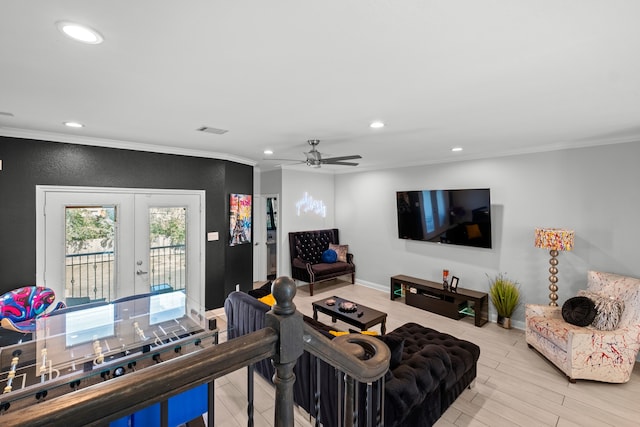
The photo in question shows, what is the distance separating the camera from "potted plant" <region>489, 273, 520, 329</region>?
4492mm

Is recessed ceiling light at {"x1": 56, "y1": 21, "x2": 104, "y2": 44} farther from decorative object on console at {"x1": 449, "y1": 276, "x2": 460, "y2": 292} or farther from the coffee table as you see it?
decorative object on console at {"x1": 449, "y1": 276, "x2": 460, "y2": 292}

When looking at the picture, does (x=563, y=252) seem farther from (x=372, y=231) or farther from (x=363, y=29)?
(x=363, y=29)

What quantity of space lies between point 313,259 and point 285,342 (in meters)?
5.92

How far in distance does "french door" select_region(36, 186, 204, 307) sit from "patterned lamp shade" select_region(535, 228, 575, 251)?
439 cm

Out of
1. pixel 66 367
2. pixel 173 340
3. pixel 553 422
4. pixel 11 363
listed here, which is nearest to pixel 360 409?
pixel 173 340

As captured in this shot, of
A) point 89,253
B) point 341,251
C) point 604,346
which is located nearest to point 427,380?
point 604,346

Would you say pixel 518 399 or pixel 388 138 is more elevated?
pixel 388 138

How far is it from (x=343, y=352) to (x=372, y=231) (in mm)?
5769

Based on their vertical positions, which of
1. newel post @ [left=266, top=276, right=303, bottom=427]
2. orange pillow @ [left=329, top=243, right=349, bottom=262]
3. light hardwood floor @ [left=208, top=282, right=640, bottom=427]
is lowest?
light hardwood floor @ [left=208, top=282, right=640, bottom=427]

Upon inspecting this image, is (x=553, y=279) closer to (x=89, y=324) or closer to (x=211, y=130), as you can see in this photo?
(x=211, y=130)

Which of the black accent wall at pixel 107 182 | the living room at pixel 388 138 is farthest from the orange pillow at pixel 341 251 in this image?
the black accent wall at pixel 107 182

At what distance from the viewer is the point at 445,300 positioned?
4.98 meters

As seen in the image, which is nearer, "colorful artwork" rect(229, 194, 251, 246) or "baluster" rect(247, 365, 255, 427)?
"baluster" rect(247, 365, 255, 427)

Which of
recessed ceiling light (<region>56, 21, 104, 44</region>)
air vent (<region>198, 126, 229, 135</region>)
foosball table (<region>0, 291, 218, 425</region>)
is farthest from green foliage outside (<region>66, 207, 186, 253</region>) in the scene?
recessed ceiling light (<region>56, 21, 104, 44</region>)
